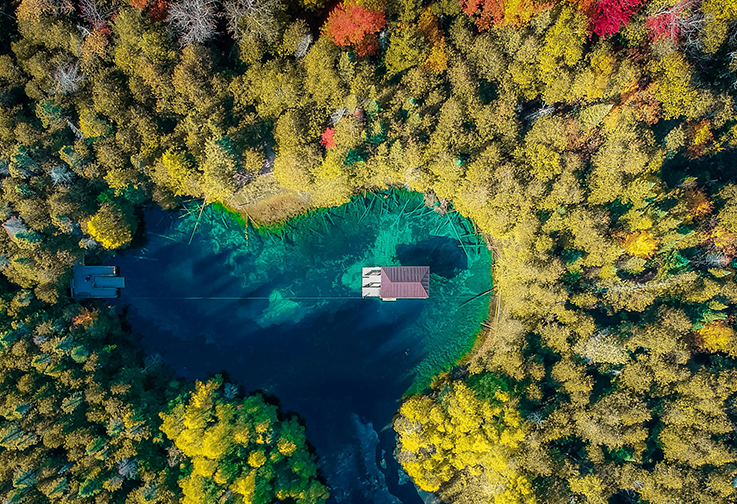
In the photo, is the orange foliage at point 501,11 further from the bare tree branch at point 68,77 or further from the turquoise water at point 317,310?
the bare tree branch at point 68,77

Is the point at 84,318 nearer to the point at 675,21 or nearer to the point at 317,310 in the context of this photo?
the point at 317,310

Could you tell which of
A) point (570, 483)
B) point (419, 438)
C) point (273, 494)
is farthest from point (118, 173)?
point (570, 483)

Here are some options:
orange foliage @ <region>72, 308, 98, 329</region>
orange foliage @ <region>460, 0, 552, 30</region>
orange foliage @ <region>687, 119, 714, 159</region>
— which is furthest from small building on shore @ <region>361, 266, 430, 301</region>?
orange foliage @ <region>687, 119, 714, 159</region>

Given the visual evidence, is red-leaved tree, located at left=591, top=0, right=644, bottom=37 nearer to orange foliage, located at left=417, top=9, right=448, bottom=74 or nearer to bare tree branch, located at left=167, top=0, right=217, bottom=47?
orange foliage, located at left=417, top=9, right=448, bottom=74

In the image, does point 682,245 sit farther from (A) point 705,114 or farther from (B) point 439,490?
(B) point 439,490

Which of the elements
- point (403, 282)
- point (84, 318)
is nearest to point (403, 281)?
point (403, 282)

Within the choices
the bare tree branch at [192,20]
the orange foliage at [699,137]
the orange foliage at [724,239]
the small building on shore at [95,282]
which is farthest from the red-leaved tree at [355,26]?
the orange foliage at [724,239]
